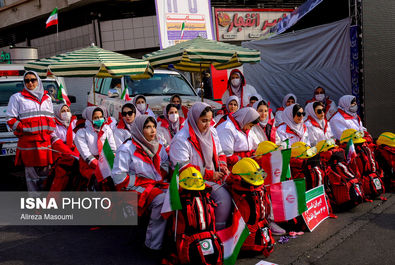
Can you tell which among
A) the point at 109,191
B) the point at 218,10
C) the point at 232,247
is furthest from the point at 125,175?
the point at 218,10

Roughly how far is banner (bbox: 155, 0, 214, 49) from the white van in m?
5.53

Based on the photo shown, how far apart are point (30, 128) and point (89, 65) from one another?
60.7 inches

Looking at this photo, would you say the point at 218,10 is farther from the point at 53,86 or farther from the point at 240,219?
the point at 240,219

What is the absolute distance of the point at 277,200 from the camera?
3.90 metres

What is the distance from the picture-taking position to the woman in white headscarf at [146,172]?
363cm

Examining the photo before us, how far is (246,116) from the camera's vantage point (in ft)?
15.6

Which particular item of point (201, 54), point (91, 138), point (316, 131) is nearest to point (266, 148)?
point (316, 131)

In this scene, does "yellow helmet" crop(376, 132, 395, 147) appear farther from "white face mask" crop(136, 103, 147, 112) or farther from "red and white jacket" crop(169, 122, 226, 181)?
"white face mask" crop(136, 103, 147, 112)

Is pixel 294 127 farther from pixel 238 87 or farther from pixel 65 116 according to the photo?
pixel 65 116

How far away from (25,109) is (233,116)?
3176 mm

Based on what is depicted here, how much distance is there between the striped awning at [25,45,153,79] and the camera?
628cm

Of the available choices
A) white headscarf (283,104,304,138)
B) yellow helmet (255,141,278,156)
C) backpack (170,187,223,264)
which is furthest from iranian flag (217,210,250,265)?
white headscarf (283,104,304,138)

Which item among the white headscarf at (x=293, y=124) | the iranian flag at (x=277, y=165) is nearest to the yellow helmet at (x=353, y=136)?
the white headscarf at (x=293, y=124)

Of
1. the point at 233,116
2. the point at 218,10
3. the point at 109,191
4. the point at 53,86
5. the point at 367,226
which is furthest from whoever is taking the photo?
the point at 218,10
